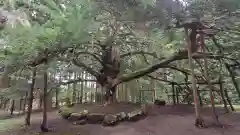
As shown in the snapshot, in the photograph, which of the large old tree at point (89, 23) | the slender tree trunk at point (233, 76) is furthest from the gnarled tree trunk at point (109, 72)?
the slender tree trunk at point (233, 76)

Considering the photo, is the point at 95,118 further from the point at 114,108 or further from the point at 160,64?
the point at 160,64

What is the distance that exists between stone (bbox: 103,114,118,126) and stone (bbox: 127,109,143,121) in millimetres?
452

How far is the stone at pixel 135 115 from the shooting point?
7825mm

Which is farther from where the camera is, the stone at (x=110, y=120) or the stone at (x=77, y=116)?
the stone at (x=77, y=116)

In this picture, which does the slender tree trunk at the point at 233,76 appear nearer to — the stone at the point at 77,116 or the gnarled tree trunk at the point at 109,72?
the gnarled tree trunk at the point at 109,72

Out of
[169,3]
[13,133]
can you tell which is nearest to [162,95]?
[13,133]

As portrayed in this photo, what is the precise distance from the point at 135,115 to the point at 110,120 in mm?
832

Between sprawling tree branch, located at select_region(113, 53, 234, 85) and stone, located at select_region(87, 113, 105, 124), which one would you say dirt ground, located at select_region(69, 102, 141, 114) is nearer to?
stone, located at select_region(87, 113, 105, 124)

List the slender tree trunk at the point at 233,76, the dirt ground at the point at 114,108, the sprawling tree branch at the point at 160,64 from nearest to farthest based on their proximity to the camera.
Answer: the sprawling tree branch at the point at 160,64, the slender tree trunk at the point at 233,76, the dirt ground at the point at 114,108

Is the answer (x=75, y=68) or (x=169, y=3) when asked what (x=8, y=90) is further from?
(x=169, y=3)

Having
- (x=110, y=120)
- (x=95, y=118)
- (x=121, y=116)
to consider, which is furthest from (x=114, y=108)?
(x=110, y=120)

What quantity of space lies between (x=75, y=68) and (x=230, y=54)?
16.6 feet

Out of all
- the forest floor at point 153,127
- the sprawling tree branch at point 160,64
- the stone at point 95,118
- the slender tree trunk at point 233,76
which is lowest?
the forest floor at point 153,127

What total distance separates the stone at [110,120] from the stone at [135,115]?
0.45 m
